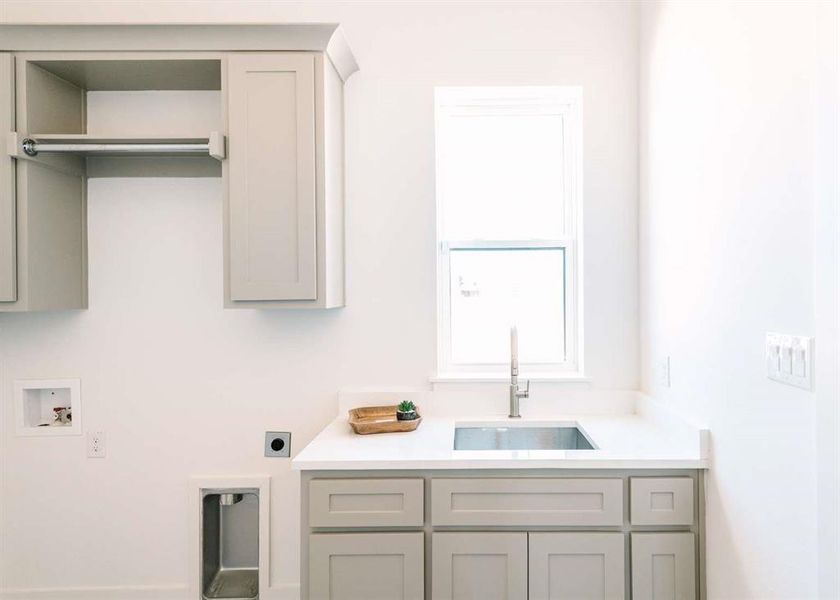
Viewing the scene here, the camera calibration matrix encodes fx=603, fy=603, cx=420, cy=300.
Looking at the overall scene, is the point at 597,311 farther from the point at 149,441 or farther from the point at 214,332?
the point at 149,441

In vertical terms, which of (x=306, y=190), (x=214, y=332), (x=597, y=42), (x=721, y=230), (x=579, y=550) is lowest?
(x=579, y=550)

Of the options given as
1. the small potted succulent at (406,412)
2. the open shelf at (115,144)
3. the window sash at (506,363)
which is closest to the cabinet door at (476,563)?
the small potted succulent at (406,412)

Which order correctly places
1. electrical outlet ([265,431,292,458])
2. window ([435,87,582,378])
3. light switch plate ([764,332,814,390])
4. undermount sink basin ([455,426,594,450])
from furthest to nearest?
window ([435,87,582,378])
electrical outlet ([265,431,292,458])
undermount sink basin ([455,426,594,450])
light switch plate ([764,332,814,390])

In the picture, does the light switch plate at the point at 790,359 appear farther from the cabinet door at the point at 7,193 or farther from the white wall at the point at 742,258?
the cabinet door at the point at 7,193

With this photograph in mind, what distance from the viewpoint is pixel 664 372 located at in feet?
6.89

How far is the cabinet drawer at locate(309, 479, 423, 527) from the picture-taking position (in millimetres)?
1783

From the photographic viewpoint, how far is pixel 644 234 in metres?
2.31

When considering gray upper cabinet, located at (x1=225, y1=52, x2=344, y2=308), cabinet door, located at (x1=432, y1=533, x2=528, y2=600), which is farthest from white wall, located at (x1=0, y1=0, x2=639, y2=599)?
cabinet door, located at (x1=432, y1=533, x2=528, y2=600)

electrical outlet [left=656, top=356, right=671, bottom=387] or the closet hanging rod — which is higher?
the closet hanging rod

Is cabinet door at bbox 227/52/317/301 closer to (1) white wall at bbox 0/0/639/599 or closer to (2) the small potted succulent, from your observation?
(1) white wall at bbox 0/0/639/599

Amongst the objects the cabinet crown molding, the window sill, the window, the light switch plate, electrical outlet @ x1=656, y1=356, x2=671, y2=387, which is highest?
the cabinet crown molding

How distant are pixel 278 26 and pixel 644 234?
1512 millimetres

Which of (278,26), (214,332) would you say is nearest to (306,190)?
(278,26)

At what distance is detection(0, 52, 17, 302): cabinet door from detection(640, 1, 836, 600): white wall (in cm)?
220
